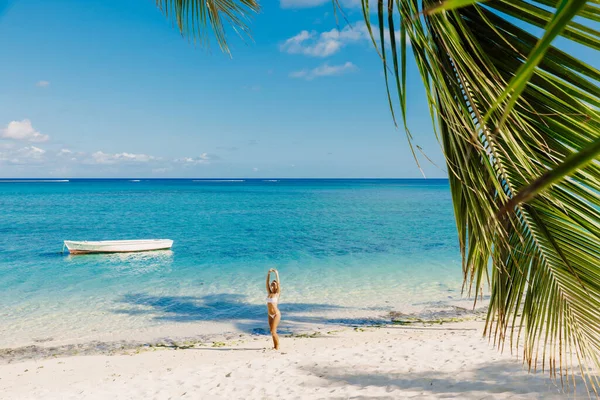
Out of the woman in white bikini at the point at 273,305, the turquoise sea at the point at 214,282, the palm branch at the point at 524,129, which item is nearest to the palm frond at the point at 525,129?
the palm branch at the point at 524,129

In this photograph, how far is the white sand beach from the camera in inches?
271

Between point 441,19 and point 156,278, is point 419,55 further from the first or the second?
point 156,278

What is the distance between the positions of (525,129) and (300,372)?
8.08m

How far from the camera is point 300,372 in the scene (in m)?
8.44

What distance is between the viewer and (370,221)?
45.1m

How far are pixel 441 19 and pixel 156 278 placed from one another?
20.2m

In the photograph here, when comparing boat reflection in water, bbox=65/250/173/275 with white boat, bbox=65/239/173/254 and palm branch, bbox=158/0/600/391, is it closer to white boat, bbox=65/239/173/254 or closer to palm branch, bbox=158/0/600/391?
white boat, bbox=65/239/173/254

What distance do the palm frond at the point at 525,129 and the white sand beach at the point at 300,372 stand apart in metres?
5.35

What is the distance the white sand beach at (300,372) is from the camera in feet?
22.6

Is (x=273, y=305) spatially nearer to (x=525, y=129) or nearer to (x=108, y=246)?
(x=525, y=129)

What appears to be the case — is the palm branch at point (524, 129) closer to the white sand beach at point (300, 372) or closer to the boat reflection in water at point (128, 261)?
the white sand beach at point (300, 372)

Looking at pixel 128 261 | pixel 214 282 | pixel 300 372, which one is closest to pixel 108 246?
pixel 128 261

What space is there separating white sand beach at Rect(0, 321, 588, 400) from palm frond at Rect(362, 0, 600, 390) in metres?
5.35

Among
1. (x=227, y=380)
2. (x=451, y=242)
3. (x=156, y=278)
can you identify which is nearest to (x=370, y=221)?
(x=451, y=242)
